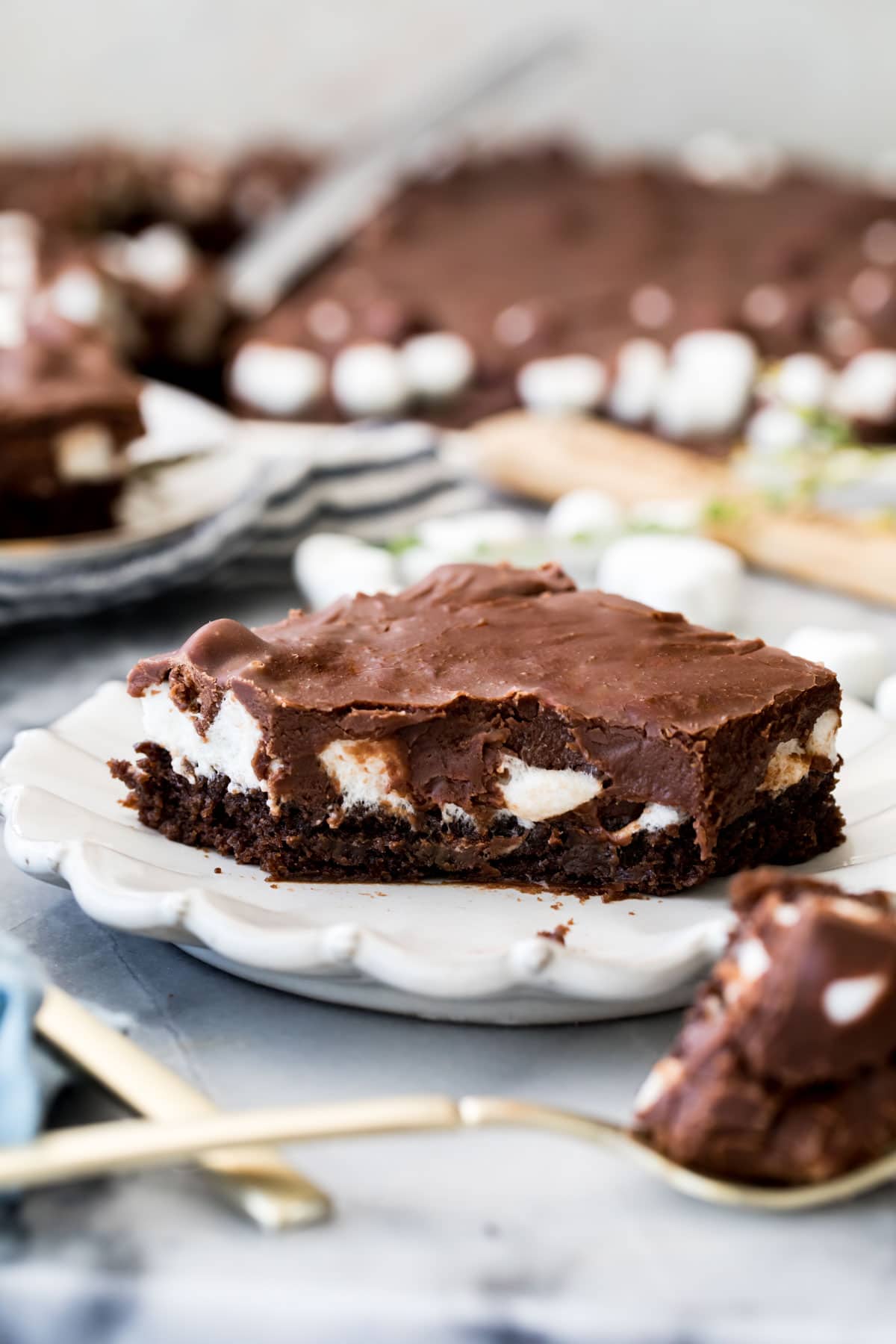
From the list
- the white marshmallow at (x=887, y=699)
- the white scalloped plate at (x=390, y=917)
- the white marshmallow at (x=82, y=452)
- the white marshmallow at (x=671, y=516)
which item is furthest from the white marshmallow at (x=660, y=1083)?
the white marshmallow at (x=82, y=452)

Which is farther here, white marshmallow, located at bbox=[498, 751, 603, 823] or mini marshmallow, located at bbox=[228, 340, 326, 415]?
mini marshmallow, located at bbox=[228, 340, 326, 415]

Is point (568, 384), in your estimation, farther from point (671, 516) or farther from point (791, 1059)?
point (791, 1059)

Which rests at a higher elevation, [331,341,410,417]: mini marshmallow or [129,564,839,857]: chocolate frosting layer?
[129,564,839,857]: chocolate frosting layer

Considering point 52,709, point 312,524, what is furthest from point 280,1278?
point 312,524

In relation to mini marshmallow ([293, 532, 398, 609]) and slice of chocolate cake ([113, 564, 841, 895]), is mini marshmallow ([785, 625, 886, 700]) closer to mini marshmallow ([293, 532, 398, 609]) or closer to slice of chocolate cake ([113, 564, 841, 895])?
slice of chocolate cake ([113, 564, 841, 895])

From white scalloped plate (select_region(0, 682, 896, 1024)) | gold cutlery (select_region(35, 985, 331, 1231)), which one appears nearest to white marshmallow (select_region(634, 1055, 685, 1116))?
white scalloped plate (select_region(0, 682, 896, 1024))

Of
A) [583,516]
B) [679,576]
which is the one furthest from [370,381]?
[679,576]
